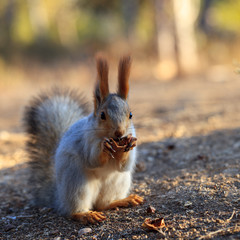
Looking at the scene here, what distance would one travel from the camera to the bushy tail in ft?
8.43

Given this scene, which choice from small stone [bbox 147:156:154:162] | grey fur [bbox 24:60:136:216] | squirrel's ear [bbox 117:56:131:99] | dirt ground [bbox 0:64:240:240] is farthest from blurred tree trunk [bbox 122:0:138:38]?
squirrel's ear [bbox 117:56:131:99]

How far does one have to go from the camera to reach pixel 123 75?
2.03 meters

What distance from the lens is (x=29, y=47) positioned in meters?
16.7

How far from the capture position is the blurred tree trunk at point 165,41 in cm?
965

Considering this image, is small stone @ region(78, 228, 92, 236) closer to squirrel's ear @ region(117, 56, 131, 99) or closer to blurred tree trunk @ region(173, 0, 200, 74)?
squirrel's ear @ region(117, 56, 131, 99)

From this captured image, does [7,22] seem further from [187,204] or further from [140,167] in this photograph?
[187,204]

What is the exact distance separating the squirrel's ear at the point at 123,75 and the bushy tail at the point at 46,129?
30.0 inches

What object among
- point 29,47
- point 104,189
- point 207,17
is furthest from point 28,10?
point 104,189

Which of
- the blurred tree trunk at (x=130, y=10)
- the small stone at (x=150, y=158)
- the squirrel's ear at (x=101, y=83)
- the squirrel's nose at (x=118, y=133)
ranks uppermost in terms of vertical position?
the blurred tree trunk at (x=130, y=10)

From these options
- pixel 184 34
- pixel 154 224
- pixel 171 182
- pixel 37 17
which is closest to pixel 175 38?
pixel 184 34

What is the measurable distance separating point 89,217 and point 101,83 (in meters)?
0.78

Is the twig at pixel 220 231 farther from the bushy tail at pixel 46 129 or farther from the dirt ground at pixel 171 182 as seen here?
the bushy tail at pixel 46 129

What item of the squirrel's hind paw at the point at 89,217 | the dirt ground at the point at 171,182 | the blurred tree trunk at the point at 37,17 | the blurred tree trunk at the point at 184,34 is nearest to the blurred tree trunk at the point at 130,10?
the blurred tree trunk at the point at 184,34

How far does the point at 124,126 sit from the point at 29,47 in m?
15.8
